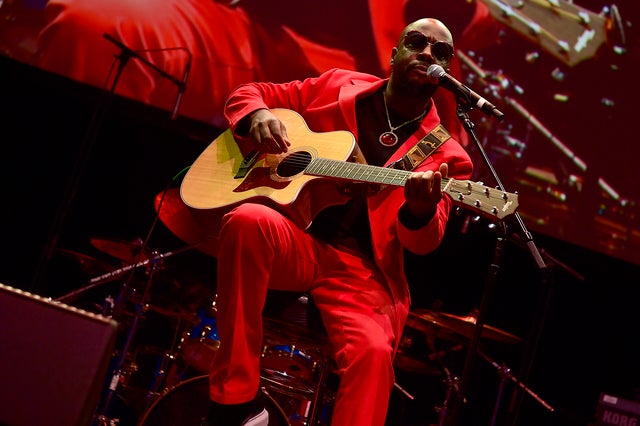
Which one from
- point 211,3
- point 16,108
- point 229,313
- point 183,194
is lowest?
point 229,313

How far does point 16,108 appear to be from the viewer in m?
5.59

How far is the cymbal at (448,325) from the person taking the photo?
13.1 feet

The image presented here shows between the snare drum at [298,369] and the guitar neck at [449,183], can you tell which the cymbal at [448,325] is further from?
the guitar neck at [449,183]

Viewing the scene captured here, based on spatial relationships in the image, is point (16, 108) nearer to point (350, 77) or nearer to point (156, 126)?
point (156, 126)

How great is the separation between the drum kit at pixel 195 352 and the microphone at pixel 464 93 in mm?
1100

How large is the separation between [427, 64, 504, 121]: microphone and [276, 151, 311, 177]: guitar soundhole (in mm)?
672

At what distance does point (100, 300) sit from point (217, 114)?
80.6 inches

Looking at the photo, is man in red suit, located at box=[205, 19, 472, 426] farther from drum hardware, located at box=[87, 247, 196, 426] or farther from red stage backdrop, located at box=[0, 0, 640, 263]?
red stage backdrop, located at box=[0, 0, 640, 263]

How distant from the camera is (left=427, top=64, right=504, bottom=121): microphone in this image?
8.60 feet

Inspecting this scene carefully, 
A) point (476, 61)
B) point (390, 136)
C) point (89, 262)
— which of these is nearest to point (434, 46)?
point (390, 136)

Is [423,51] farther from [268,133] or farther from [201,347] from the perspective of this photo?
[201,347]

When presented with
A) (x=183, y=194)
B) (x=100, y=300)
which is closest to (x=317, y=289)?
(x=183, y=194)

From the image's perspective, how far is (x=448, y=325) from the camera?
4.04 meters

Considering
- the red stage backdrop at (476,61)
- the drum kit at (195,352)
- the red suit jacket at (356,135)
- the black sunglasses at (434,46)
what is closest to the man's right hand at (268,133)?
the red suit jacket at (356,135)
